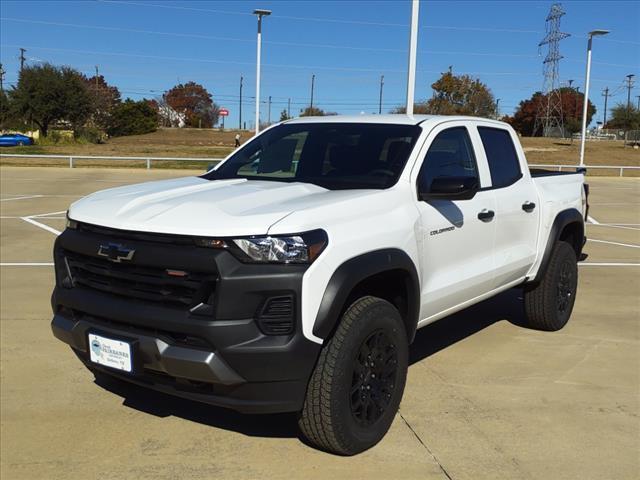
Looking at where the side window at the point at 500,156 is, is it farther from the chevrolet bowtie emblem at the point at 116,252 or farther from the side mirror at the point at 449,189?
the chevrolet bowtie emblem at the point at 116,252

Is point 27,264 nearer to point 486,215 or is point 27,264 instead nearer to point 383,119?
point 383,119

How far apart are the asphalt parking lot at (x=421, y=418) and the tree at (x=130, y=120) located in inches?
3234

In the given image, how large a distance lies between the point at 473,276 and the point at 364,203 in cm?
133

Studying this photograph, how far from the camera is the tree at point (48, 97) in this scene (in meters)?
59.9

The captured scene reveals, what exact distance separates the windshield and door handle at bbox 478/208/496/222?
2.47ft

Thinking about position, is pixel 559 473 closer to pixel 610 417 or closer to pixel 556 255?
pixel 610 417

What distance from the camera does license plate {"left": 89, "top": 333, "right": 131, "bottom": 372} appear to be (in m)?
3.24

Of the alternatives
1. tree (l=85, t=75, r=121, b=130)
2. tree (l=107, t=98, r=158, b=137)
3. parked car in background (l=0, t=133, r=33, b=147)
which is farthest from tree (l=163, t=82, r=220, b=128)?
parked car in background (l=0, t=133, r=33, b=147)

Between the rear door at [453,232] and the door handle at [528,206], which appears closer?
the rear door at [453,232]

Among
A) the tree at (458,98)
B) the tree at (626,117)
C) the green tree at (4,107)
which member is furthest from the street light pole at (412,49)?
the tree at (626,117)

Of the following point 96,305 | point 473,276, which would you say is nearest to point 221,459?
point 96,305

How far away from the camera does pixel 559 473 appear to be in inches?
136

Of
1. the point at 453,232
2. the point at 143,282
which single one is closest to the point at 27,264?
the point at 143,282

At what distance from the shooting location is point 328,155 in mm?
4547
